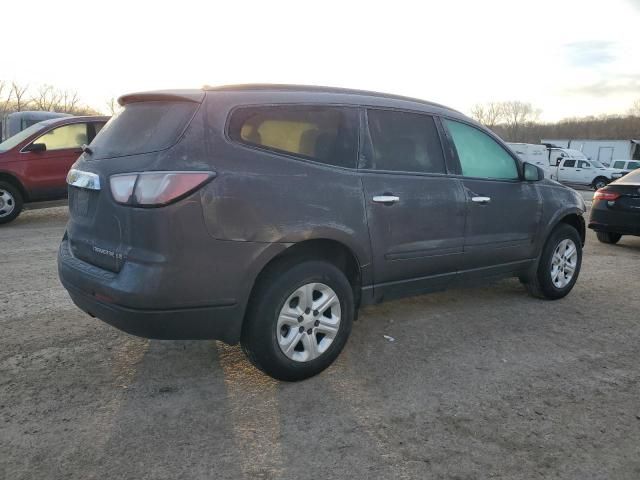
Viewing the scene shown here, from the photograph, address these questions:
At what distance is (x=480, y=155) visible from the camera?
4512 mm

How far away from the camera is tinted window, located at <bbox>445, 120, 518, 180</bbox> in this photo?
431 cm

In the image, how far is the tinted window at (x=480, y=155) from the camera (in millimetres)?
4312

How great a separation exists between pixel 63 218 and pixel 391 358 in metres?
8.47

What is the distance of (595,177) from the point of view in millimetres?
27781

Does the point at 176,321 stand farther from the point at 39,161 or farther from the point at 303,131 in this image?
the point at 39,161

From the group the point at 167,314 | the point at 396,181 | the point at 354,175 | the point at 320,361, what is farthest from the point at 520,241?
the point at 167,314

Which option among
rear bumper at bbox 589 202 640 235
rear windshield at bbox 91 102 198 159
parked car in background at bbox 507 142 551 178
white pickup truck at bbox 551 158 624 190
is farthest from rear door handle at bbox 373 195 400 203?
parked car in background at bbox 507 142 551 178

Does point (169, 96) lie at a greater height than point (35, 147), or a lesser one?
greater

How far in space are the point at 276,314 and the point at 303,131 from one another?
1138mm

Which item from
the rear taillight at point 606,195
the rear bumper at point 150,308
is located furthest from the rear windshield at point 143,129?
the rear taillight at point 606,195

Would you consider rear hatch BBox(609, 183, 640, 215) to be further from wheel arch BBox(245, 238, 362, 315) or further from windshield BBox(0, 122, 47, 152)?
windshield BBox(0, 122, 47, 152)

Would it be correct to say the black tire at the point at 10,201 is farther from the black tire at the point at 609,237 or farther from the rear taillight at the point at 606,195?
the black tire at the point at 609,237

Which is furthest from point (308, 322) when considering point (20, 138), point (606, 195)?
point (20, 138)

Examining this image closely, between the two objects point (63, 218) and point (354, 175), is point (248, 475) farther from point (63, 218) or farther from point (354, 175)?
point (63, 218)
